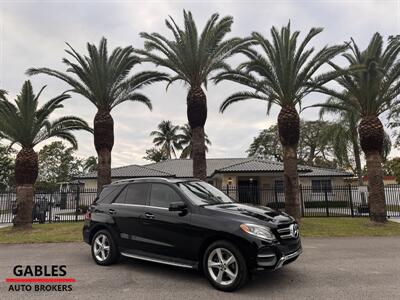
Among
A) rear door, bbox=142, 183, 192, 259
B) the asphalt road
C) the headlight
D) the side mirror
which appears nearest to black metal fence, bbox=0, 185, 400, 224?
the asphalt road

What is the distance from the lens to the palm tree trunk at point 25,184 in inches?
528

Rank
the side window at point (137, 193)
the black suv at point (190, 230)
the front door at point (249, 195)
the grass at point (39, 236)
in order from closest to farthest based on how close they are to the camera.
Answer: the black suv at point (190, 230), the side window at point (137, 193), the grass at point (39, 236), the front door at point (249, 195)

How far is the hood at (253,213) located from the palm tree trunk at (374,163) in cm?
1066

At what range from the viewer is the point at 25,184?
1393 cm

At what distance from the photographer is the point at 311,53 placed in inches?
527

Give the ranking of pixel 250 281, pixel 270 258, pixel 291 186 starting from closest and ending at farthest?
pixel 270 258
pixel 250 281
pixel 291 186

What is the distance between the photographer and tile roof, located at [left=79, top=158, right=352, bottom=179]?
78.6ft

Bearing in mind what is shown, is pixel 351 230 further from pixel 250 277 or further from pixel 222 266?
pixel 222 266

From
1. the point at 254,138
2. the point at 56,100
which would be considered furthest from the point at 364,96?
the point at 254,138

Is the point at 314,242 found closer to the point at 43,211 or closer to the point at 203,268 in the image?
the point at 203,268

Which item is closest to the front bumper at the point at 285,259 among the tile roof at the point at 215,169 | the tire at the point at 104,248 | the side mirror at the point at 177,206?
the side mirror at the point at 177,206

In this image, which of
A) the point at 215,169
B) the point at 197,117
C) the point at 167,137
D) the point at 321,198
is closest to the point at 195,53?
the point at 197,117

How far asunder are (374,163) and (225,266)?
40.1 feet

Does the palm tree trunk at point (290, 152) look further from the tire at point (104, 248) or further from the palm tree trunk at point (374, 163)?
the tire at point (104, 248)
